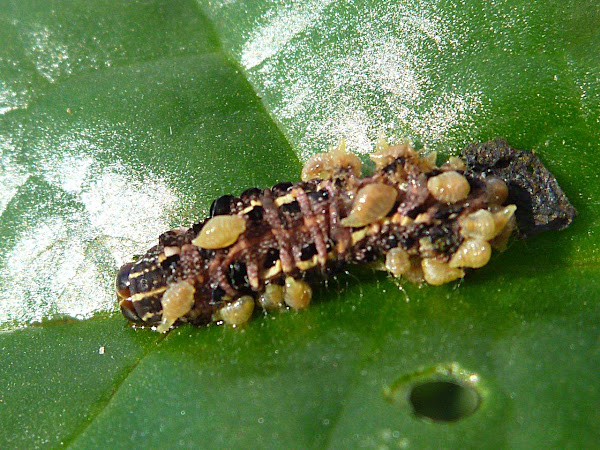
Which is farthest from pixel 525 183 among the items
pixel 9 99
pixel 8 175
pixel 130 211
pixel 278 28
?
pixel 9 99

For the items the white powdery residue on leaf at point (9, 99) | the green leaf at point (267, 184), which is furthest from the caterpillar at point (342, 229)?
the white powdery residue on leaf at point (9, 99)

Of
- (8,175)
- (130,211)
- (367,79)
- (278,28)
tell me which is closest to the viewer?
(367,79)

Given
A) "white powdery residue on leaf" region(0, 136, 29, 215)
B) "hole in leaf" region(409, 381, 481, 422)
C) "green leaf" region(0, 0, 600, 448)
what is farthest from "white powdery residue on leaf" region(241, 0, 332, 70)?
"hole in leaf" region(409, 381, 481, 422)

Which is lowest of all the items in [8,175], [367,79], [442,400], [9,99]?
[442,400]

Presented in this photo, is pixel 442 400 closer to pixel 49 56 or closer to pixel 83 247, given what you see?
pixel 83 247

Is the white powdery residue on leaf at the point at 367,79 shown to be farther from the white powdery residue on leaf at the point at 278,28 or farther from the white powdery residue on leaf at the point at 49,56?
the white powdery residue on leaf at the point at 49,56

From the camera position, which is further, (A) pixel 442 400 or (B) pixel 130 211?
(B) pixel 130 211

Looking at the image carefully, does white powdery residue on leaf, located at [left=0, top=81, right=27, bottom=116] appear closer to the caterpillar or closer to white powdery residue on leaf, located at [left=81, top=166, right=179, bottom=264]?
white powdery residue on leaf, located at [left=81, top=166, right=179, bottom=264]
